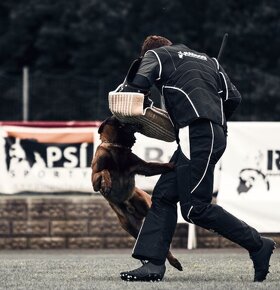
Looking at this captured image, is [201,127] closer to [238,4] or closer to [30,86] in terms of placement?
[30,86]

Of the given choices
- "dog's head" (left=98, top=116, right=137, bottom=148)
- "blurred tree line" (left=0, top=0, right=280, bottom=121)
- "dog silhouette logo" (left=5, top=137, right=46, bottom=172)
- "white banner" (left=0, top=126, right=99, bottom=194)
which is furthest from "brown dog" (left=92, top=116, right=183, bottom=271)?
"blurred tree line" (left=0, top=0, right=280, bottom=121)

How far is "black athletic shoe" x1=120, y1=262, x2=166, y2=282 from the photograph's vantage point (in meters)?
8.49

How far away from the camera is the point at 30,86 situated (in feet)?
56.7

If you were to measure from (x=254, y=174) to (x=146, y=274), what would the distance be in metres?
4.21

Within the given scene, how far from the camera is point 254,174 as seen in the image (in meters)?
12.5

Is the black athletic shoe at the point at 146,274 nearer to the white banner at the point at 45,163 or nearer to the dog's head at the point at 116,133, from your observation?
the dog's head at the point at 116,133

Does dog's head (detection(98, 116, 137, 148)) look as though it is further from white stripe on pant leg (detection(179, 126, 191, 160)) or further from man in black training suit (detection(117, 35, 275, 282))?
white stripe on pant leg (detection(179, 126, 191, 160))

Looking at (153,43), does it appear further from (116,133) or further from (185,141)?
(116,133)

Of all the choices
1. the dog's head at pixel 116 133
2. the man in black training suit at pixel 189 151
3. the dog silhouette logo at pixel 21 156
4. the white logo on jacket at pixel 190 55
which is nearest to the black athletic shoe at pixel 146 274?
the man in black training suit at pixel 189 151

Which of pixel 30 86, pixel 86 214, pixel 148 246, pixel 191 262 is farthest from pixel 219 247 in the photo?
pixel 30 86

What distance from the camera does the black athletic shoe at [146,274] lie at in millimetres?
8492

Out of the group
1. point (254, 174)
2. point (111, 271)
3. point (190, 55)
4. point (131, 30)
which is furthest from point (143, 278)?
point (131, 30)

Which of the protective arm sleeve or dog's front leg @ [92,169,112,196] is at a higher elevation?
the protective arm sleeve

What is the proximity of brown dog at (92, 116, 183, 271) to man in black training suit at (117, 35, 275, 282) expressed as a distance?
549mm
